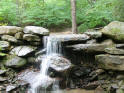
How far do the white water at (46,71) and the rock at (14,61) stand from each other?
3.47 feet

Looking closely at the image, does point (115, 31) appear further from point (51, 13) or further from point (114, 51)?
point (51, 13)

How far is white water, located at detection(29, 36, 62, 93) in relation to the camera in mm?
6785

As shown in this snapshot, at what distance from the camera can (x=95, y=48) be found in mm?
7340

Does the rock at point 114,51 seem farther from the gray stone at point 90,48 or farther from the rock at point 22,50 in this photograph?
the rock at point 22,50

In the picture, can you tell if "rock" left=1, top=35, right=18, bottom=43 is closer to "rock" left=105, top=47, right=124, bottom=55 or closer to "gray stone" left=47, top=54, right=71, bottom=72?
"gray stone" left=47, top=54, right=71, bottom=72

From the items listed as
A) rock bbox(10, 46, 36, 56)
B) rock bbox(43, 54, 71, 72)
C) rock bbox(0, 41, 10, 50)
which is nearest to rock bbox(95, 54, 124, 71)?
rock bbox(43, 54, 71, 72)

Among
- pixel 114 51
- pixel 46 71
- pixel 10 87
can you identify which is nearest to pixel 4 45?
pixel 10 87

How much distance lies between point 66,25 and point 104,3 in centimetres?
366

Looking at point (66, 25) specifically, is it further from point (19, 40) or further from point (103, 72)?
point (103, 72)

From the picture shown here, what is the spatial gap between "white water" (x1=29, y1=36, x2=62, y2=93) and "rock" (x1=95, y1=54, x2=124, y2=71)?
6.67 ft

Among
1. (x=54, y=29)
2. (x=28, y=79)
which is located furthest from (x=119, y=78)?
(x=54, y=29)

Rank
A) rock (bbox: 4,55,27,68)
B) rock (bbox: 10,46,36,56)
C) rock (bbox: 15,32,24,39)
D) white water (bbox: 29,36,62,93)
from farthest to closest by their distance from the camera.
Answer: rock (bbox: 15,32,24,39) → rock (bbox: 10,46,36,56) → rock (bbox: 4,55,27,68) → white water (bbox: 29,36,62,93)

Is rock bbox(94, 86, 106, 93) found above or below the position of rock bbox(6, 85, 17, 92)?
below

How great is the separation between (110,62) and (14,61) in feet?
14.5
